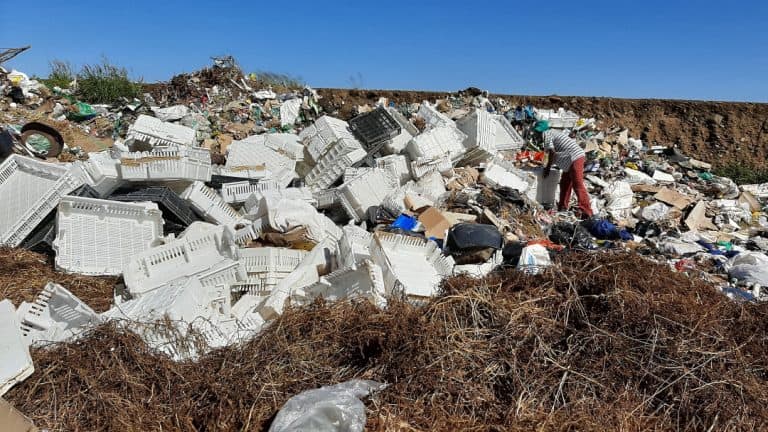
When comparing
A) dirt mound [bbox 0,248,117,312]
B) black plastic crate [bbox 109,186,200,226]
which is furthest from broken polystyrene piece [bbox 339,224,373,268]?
dirt mound [bbox 0,248,117,312]

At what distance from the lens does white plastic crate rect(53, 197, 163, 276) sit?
3.96 m

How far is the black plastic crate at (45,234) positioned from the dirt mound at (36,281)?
0.11m

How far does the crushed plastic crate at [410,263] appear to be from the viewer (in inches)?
137

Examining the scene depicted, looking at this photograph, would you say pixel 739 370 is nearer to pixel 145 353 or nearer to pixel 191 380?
pixel 191 380

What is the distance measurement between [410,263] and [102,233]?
2.41 m

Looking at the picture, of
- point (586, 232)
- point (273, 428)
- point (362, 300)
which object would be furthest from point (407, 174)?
point (273, 428)

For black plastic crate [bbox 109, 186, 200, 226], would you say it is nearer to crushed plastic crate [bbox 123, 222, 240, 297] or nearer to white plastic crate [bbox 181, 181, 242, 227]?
white plastic crate [bbox 181, 181, 242, 227]

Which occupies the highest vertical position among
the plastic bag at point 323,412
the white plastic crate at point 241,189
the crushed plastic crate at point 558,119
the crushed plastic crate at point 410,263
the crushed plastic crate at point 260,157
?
the crushed plastic crate at point 558,119

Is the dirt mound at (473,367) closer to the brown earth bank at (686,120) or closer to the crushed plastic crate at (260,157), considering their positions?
the crushed plastic crate at (260,157)

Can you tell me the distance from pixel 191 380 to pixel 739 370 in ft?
9.12

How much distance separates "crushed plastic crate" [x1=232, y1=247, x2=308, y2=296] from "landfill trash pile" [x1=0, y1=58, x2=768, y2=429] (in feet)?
0.03

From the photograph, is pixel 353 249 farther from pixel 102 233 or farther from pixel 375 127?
pixel 375 127

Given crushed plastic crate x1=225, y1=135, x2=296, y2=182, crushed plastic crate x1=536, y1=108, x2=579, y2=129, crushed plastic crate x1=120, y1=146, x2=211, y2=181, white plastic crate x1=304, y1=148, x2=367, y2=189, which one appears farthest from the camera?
crushed plastic crate x1=536, y1=108, x2=579, y2=129

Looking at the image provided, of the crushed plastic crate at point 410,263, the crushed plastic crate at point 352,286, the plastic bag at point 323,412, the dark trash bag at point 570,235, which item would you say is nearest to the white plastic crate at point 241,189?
the crushed plastic crate at point 410,263
